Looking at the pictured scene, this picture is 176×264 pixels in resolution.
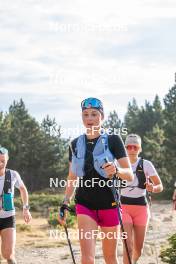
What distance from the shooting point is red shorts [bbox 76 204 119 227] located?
5328mm

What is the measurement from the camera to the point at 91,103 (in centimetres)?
557

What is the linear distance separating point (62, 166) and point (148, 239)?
163 feet

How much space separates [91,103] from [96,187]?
1.05m

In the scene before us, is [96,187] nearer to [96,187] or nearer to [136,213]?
[96,187]

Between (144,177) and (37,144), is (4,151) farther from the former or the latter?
(37,144)

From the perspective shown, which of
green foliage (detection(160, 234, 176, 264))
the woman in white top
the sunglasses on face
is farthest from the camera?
green foliage (detection(160, 234, 176, 264))

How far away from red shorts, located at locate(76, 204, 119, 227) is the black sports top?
0.16 ft

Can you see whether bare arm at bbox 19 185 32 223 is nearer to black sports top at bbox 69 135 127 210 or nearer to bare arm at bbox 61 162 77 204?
bare arm at bbox 61 162 77 204

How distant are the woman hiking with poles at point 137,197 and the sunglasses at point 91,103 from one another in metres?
2.27

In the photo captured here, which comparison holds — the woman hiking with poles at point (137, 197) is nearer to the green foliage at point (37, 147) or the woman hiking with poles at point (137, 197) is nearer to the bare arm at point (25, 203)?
the bare arm at point (25, 203)

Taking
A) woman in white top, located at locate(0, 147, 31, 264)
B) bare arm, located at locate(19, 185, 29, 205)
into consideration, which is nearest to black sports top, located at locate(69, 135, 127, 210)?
woman in white top, located at locate(0, 147, 31, 264)

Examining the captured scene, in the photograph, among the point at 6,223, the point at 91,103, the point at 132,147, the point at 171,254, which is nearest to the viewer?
the point at 91,103

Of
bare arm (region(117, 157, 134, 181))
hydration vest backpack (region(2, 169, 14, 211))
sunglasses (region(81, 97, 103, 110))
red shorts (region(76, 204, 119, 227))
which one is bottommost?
red shorts (region(76, 204, 119, 227))

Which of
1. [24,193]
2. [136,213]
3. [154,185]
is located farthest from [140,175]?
[24,193]
